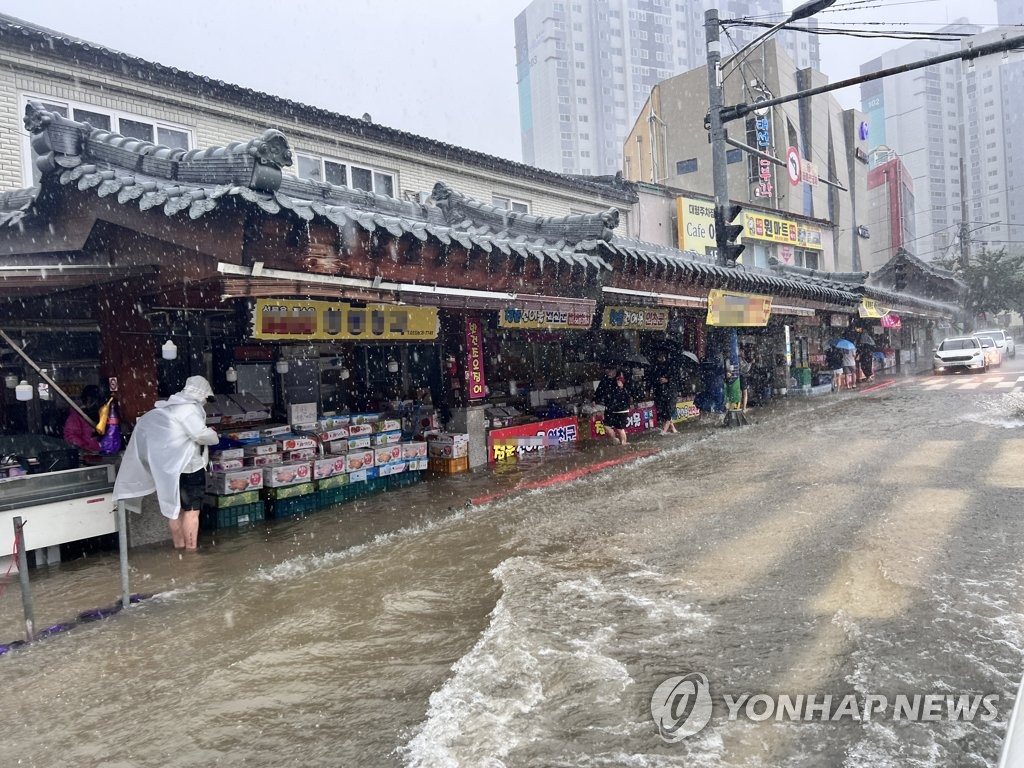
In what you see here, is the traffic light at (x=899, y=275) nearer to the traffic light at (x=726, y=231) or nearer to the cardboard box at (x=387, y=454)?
the traffic light at (x=726, y=231)

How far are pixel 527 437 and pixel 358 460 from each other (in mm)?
4423

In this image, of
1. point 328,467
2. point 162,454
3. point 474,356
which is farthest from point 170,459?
point 474,356

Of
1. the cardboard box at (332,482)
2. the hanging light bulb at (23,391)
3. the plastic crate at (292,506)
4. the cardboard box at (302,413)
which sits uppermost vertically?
the hanging light bulb at (23,391)

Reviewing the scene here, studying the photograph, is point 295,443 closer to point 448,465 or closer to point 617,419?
point 448,465

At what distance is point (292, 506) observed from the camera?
9.22 meters

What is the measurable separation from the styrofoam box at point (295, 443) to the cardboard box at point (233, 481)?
0.54m

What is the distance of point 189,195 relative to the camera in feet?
19.6

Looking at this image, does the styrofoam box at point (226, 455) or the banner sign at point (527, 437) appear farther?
the banner sign at point (527, 437)

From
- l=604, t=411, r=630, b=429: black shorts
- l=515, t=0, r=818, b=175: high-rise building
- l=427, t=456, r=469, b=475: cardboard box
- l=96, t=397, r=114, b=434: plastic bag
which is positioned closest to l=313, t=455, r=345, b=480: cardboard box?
l=427, t=456, r=469, b=475: cardboard box

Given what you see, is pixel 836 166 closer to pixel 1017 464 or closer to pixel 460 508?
pixel 1017 464

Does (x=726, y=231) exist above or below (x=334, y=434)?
above

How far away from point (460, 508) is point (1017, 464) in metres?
8.51

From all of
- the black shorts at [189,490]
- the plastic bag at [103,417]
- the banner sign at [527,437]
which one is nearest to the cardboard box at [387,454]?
the banner sign at [527,437]

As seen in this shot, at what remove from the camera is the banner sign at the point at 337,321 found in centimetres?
801
